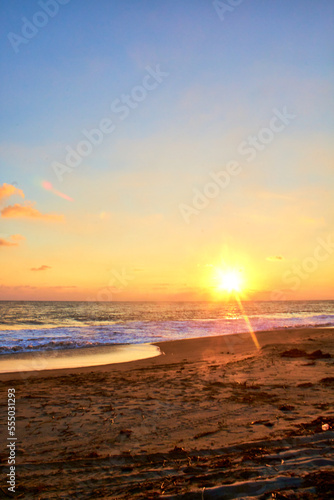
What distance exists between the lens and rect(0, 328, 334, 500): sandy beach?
3.90 metres

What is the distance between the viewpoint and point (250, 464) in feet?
14.1

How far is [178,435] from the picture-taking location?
5.61m

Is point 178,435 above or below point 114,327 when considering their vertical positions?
below

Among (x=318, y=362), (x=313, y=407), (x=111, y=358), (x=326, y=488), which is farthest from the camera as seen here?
(x=111, y=358)

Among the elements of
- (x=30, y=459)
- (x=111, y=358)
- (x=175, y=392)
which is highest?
(x=111, y=358)

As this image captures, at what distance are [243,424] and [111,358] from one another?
11428 mm

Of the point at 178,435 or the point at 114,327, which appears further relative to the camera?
the point at 114,327

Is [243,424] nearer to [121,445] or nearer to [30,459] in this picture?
[121,445]

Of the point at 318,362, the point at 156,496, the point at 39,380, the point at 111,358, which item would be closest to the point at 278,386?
the point at 318,362

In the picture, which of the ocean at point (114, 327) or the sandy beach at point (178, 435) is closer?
the sandy beach at point (178, 435)

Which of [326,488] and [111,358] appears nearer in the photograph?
[326,488]

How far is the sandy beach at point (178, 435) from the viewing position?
3.90 m

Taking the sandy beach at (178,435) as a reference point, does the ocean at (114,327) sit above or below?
above

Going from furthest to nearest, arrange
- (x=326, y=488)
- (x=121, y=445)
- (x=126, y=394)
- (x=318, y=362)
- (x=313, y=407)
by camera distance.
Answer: (x=318, y=362), (x=126, y=394), (x=313, y=407), (x=121, y=445), (x=326, y=488)
